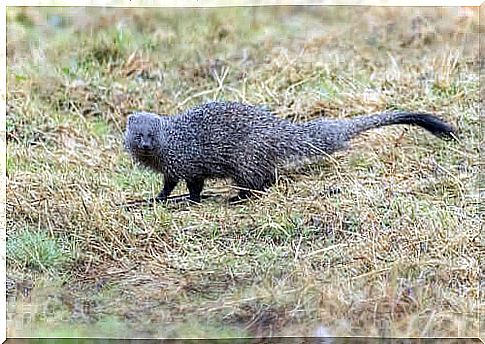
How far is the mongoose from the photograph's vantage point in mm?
2309

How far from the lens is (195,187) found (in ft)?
7.67

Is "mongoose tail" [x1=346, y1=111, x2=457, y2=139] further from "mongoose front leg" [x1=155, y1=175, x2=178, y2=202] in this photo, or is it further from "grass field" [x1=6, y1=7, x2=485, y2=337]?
"mongoose front leg" [x1=155, y1=175, x2=178, y2=202]

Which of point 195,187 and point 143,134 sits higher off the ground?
point 143,134

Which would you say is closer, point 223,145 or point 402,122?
point 223,145

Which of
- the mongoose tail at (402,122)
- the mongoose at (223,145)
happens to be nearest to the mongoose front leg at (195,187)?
the mongoose at (223,145)

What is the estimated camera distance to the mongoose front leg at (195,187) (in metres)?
2.31

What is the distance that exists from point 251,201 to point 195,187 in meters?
0.22

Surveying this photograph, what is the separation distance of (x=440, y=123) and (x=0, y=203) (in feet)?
4.27

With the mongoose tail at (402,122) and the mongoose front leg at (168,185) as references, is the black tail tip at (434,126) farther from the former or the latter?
the mongoose front leg at (168,185)

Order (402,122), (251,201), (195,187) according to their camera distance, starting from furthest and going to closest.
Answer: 1. (402,122)
2. (195,187)
3. (251,201)

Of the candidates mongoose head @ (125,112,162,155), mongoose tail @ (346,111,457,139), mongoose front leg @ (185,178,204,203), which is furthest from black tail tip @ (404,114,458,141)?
mongoose head @ (125,112,162,155)

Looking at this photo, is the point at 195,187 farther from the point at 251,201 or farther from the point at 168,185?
the point at 251,201

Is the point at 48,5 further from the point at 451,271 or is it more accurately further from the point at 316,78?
the point at 451,271

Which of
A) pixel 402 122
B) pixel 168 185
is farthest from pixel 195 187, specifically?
pixel 402 122
